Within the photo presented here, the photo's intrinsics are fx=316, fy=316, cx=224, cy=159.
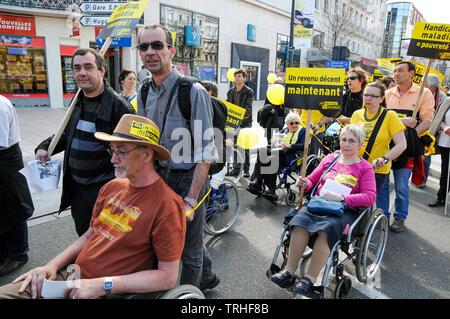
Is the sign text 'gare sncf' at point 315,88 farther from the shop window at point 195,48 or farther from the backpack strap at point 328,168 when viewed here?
the shop window at point 195,48

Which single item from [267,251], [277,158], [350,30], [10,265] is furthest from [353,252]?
[350,30]

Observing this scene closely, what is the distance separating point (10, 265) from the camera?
3.05 m

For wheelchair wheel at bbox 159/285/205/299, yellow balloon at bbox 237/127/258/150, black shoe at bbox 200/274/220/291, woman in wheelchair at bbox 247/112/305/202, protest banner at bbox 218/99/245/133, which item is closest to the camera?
wheelchair wheel at bbox 159/285/205/299

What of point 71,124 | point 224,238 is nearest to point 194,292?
point 71,124

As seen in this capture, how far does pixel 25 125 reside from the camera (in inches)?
377

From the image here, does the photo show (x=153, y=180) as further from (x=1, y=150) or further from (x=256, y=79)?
(x=256, y=79)

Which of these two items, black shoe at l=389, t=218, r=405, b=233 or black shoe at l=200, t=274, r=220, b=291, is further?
black shoe at l=389, t=218, r=405, b=233

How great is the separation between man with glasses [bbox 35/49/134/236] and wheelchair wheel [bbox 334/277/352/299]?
2.12 m

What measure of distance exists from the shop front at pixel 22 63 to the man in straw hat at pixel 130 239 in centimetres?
1444

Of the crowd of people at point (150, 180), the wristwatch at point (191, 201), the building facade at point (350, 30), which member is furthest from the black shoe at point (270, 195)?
the building facade at point (350, 30)

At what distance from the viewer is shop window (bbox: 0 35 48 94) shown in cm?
1329

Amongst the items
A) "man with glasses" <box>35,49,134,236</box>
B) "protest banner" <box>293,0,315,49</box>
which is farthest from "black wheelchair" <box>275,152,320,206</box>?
"protest banner" <box>293,0,315,49</box>

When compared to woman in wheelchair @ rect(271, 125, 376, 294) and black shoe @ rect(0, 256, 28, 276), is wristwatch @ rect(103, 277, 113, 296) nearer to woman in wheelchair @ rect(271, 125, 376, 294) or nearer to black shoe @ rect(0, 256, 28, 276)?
woman in wheelchair @ rect(271, 125, 376, 294)

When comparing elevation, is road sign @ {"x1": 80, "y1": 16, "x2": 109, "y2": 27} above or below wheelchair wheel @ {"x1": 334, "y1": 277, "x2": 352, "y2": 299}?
above
